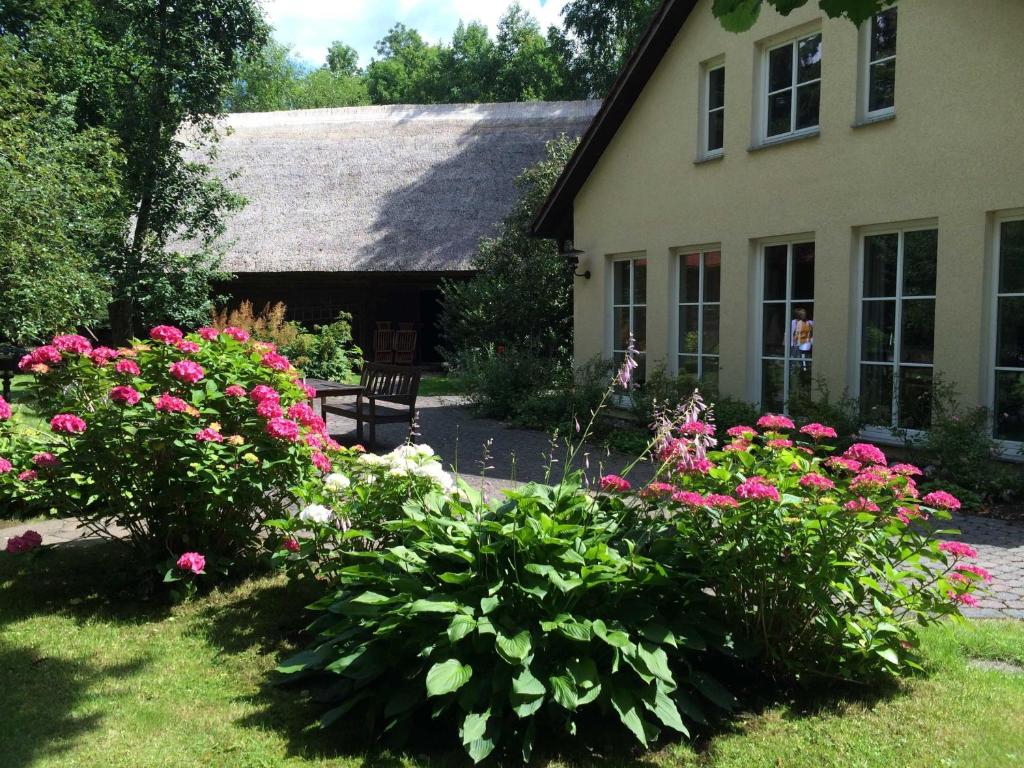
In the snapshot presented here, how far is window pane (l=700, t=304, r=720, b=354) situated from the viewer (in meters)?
11.0

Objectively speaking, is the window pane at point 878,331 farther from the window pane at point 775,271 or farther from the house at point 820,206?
the window pane at point 775,271

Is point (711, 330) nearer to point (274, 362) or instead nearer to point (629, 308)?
point (629, 308)

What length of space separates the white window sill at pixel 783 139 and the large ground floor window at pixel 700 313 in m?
1.32

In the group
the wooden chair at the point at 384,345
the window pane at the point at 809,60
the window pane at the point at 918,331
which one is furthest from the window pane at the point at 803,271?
the wooden chair at the point at 384,345

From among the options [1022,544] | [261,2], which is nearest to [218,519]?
[1022,544]

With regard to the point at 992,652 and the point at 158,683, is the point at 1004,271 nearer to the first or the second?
the point at 992,652

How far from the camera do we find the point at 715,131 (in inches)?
441

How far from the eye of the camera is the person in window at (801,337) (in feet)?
31.9

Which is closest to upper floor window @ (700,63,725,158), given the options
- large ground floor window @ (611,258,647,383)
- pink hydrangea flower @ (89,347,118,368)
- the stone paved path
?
large ground floor window @ (611,258,647,383)

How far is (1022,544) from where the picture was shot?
616 centimetres

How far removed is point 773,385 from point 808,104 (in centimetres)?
319

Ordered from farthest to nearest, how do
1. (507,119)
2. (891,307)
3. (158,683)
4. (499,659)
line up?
(507,119), (891,307), (158,683), (499,659)

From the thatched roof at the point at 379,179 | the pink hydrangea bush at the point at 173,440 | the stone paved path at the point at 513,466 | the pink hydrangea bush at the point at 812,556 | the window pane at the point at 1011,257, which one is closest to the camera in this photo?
the pink hydrangea bush at the point at 812,556

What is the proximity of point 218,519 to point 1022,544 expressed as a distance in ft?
17.7
